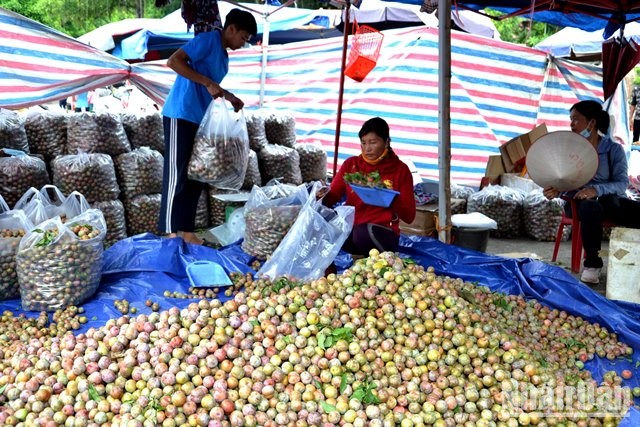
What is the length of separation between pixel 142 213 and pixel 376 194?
7.34 feet

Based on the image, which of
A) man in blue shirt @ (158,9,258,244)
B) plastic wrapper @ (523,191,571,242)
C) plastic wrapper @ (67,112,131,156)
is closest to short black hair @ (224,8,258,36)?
man in blue shirt @ (158,9,258,244)

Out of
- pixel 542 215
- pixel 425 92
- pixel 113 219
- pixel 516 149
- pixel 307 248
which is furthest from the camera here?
pixel 425 92

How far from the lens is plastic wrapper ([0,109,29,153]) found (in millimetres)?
4023

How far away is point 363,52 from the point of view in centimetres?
505

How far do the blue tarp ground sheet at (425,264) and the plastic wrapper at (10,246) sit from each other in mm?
81

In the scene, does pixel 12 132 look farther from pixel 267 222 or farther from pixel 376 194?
pixel 376 194

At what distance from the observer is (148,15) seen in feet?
64.4

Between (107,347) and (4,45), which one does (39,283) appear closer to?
(107,347)

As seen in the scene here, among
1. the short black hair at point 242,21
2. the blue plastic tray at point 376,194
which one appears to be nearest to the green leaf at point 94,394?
the blue plastic tray at point 376,194

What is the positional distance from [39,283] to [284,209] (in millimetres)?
1334

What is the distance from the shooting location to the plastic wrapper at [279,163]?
17.1 feet

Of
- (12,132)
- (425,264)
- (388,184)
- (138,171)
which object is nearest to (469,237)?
(425,264)

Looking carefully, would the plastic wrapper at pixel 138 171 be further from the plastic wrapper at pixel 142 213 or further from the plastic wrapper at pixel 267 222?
the plastic wrapper at pixel 267 222

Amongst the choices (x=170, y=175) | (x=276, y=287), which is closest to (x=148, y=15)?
(x=170, y=175)
